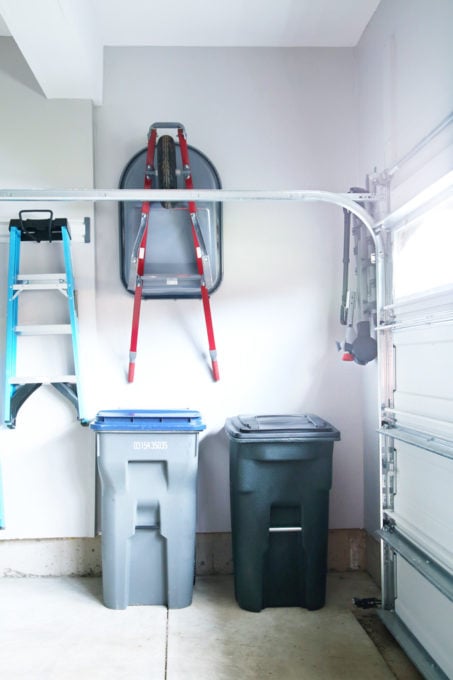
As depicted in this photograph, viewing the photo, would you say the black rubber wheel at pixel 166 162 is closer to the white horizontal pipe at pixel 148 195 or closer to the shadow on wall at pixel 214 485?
the white horizontal pipe at pixel 148 195

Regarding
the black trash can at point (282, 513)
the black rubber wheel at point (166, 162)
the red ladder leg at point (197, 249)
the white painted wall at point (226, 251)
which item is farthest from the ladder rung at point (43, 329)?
the black trash can at point (282, 513)

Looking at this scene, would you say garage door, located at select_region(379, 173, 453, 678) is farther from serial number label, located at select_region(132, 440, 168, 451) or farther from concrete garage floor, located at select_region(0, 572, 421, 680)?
serial number label, located at select_region(132, 440, 168, 451)

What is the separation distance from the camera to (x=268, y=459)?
261cm

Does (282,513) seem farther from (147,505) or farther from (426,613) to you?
(426,613)

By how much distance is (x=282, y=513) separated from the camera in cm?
266

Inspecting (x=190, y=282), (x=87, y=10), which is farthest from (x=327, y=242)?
(x=87, y=10)

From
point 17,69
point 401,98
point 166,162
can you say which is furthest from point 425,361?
point 17,69

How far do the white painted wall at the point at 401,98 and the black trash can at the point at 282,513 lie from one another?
19.7 inches

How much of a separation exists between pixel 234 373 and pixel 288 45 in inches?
77.3

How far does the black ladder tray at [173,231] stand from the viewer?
3145 millimetres

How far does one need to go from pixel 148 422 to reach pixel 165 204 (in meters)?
1.24

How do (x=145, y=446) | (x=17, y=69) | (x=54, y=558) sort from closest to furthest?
(x=145, y=446) → (x=54, y=558) → (x=17, y=69)

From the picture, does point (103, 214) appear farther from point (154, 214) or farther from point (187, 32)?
point (187, 32)

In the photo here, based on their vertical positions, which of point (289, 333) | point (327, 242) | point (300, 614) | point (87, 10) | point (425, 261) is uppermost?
point (87, 10)
